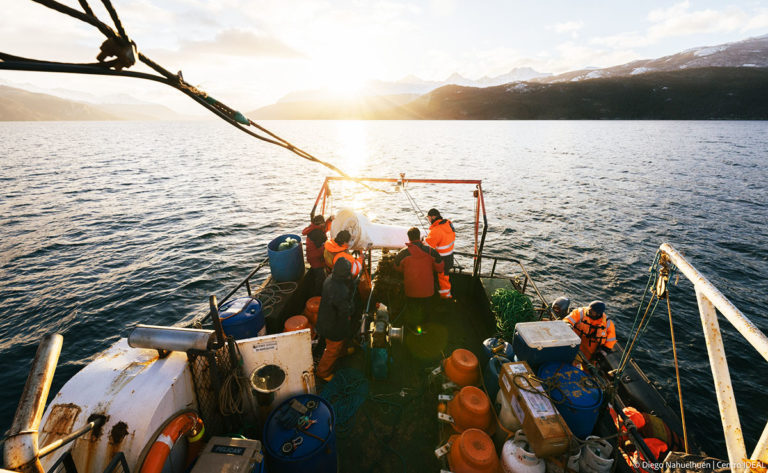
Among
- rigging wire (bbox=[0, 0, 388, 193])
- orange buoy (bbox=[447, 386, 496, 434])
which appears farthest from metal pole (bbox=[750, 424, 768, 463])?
rigging wire (bbox=[0, 0, 388, 193])

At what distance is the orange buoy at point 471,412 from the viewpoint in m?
4.86

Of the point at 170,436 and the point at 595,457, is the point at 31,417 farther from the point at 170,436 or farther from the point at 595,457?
the point at 595,457

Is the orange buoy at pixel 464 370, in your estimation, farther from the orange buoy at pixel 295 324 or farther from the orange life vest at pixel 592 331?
the orange life vest at pixel 592 331

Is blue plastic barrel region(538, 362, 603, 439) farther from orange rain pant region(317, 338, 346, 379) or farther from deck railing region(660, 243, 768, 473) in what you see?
orange rain pant region(317, 338, 346, 379)

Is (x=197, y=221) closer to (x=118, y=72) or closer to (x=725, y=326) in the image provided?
(x=118, y=72)

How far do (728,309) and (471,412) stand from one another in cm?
340

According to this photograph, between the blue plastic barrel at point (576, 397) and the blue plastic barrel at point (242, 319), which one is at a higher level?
the blue plastic barrel at point (242, 319)

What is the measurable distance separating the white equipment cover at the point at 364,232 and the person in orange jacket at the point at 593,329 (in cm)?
471

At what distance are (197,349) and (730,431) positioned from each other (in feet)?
18.4

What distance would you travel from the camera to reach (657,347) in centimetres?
1276

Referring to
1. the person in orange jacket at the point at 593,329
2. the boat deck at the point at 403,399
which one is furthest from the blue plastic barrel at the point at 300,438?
the person in orange jacket at the point at 593,329

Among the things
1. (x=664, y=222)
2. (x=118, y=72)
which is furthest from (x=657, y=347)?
(x=118, y=72)

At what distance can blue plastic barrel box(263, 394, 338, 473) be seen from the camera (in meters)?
3.79

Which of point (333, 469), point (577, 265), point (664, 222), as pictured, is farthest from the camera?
point (664, 222)
